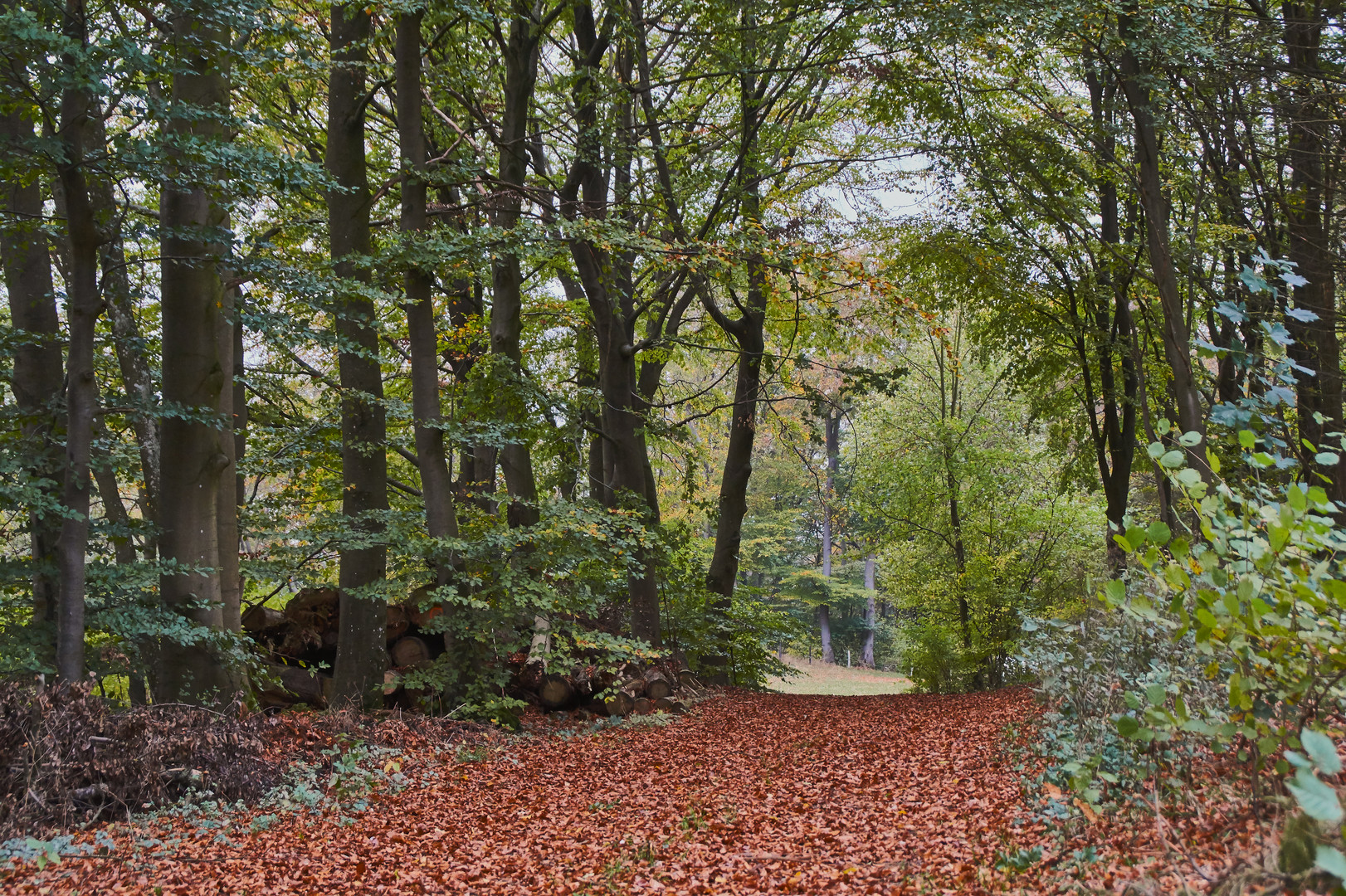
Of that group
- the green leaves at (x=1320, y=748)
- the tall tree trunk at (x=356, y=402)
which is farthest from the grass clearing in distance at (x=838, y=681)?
the green leaves at (x=1320, y=748)

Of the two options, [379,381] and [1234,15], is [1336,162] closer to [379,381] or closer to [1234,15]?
A: [1234,15]

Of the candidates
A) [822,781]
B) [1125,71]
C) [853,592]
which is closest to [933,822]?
[822,781]

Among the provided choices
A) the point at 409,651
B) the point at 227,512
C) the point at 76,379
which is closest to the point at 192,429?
the point at 227,512

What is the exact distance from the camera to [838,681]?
23781 mm

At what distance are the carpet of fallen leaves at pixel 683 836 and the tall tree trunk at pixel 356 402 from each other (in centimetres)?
131

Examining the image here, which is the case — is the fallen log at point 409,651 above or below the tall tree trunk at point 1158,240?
below

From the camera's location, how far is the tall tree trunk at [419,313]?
7.39 meters

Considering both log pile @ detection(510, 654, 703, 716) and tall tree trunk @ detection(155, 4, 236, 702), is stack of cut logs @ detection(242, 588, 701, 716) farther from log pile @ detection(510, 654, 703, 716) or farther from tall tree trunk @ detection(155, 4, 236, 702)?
tall tree trunk @ detection(155, 4, 236, 702)

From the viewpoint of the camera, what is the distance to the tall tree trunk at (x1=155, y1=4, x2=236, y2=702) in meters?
5.48

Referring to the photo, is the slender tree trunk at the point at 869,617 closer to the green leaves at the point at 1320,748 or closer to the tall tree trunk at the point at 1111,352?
the tall tree trunk at the point at 1111,352

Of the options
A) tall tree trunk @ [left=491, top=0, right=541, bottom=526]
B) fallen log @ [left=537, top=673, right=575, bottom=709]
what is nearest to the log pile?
fallen log @ [left=537, top=673, right=575, bottom=709]

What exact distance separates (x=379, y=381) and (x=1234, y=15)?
27.8 feet

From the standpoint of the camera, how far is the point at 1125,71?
685cm

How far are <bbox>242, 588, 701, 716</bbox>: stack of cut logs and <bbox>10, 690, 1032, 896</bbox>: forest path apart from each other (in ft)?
6.32
